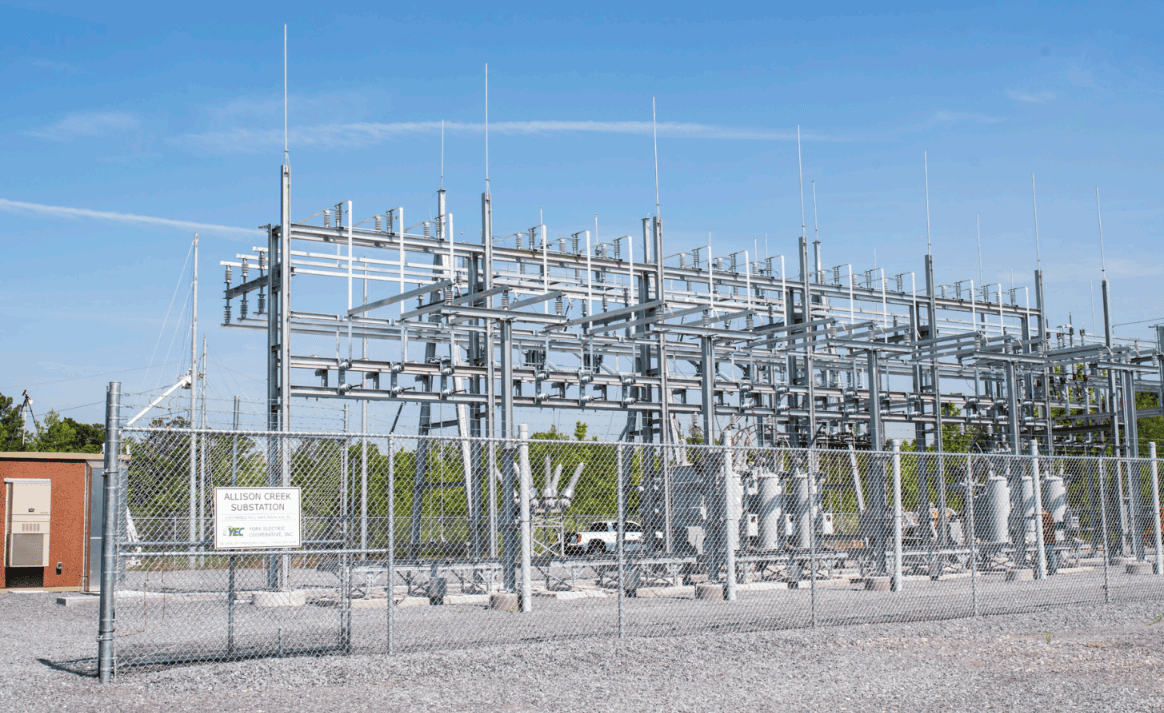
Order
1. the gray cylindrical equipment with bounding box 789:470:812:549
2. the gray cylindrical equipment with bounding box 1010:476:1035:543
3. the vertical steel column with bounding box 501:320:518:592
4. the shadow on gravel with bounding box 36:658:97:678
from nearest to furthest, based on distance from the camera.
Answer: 1. the shadow on gravel with bounding box 36:658:97:678
2. the vertical steel column with bounding box 501:320:518:592
3. the gray cylindrical equipment with bounding box 789:470:812:549
4. the gray cylindrical equipment with bounding box 1010:476:1035:543

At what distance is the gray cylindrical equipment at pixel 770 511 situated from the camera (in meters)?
18.2

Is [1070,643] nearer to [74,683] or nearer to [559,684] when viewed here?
[559,684]

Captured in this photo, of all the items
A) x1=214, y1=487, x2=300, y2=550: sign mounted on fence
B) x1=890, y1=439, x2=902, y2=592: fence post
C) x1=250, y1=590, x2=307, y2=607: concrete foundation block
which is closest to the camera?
x1=214, y1=487, x2=300, y2=550: sign mounted on fence

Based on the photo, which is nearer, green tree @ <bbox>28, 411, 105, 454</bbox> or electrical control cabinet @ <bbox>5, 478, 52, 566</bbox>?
electrical control cabinet @ <bbox>5, 478, 52, 566</bbox>

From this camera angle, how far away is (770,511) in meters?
18.2

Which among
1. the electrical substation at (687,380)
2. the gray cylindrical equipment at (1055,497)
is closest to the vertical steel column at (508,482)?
the electrical substation at (687,380)

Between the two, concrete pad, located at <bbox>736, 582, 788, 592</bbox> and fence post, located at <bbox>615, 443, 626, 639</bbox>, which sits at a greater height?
fence post, located at <bbox>615, 443, 626, 639</bbox>

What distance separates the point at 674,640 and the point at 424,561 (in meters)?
5.38

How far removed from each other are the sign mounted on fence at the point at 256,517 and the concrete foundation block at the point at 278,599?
202 inches

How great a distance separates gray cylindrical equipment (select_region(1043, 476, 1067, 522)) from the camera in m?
20.8

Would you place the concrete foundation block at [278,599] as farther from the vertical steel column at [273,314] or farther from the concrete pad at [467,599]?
the vertical steel column at [273,314]

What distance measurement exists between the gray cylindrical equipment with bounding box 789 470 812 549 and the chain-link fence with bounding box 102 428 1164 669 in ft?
0.14

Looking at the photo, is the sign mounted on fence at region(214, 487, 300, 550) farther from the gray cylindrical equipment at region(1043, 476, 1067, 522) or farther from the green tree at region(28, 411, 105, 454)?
the green tree at region(28, 411, 105, 454)

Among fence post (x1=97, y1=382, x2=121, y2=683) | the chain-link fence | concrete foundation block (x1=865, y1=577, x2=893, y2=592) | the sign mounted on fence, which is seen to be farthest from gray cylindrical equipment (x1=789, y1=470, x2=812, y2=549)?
fence post (x1=97, y1=382, x2=121, y2=683)
